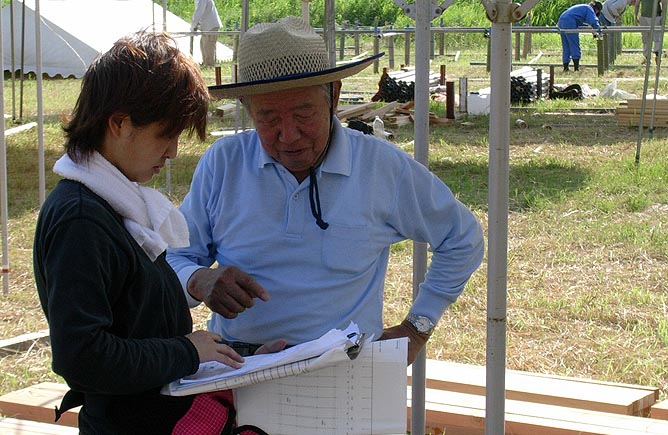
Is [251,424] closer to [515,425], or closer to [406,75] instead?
[515,425]

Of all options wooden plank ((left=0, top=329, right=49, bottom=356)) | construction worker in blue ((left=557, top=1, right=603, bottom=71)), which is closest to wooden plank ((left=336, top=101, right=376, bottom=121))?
construction worker in blue ((left=557, top=1, right=603, bottom=71))

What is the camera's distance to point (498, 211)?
219 centimetres

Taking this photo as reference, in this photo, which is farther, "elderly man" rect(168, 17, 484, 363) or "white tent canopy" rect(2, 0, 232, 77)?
"white tent canopy" rect(2, 0, 232, 77)

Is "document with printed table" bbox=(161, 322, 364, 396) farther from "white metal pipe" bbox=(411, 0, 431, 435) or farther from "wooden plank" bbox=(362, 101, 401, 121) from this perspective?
"wooden plank" bbox=(362, 101, 401, 121)

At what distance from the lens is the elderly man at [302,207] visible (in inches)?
93.8

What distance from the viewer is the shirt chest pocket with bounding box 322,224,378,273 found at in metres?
2.39

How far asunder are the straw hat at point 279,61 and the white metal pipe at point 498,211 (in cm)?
41

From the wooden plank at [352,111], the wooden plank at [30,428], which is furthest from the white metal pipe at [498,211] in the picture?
the wooden plank at [352,111]

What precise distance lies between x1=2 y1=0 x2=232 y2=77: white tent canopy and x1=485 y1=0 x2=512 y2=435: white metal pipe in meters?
14.4

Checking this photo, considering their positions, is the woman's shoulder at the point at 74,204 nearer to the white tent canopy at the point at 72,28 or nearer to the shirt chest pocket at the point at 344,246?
the shirt chest pocket at the point at 344,246

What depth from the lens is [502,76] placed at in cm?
212

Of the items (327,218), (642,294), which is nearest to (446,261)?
(327,218)

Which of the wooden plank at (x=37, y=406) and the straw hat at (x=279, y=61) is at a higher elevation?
the straw hat at (x=279, y=61)

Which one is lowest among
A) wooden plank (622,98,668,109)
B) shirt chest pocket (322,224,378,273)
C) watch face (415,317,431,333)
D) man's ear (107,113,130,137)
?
watch face (415,317,431,333)
